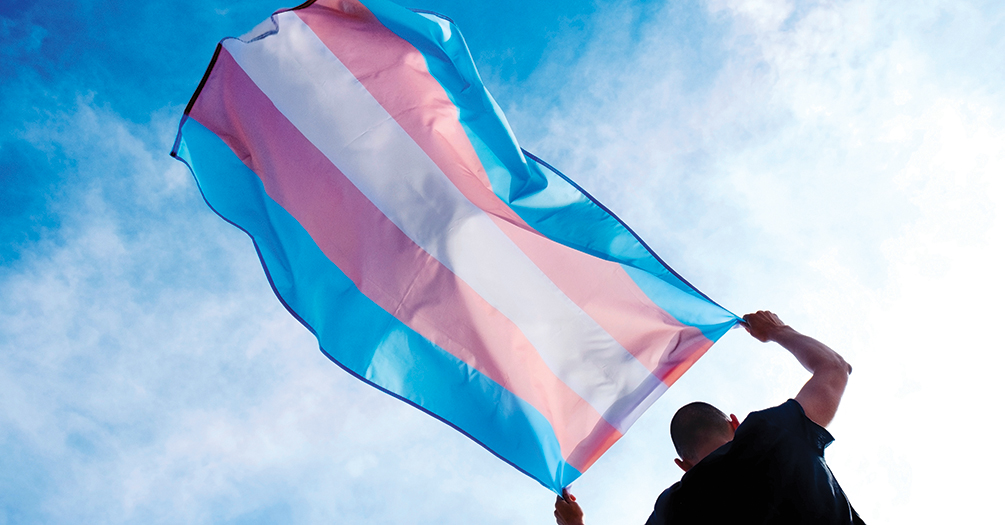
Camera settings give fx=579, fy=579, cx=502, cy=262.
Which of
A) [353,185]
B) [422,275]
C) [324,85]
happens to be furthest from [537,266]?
[324,85]

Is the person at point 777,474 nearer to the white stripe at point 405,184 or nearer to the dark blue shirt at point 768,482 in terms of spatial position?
the dark blue shirt at point 768,482

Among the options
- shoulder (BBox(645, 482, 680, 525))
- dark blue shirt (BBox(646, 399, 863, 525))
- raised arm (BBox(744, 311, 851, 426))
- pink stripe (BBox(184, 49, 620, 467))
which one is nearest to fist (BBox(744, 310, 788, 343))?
raised arm (BBox(744, 311, 851, 426))

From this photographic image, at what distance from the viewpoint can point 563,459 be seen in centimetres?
430

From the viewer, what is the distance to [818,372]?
2832 mm

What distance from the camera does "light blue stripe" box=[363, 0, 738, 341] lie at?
439 centimetres

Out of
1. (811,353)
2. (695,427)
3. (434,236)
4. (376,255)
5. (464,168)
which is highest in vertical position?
(811,353)

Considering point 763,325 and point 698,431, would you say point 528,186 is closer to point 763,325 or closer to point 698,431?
point 763,325

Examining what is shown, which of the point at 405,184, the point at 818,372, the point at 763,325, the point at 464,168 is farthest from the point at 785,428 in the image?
the point at 405,184

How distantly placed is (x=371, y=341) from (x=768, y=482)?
2733 mm

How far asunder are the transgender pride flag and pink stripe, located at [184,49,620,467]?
0.04 feet

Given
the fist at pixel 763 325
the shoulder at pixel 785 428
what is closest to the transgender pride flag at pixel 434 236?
the fist at pixel 763 325

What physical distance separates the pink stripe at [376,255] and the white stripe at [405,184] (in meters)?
0.08

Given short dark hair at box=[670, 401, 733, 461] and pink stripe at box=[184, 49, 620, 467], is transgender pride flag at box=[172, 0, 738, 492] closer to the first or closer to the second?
pink stripe at box=[184, 49, 620, 467]

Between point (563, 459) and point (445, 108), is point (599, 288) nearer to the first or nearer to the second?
point (563, 459)
